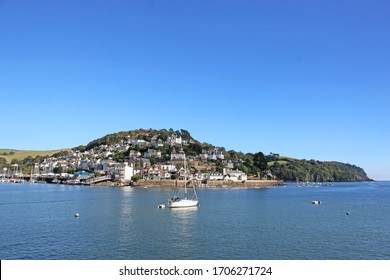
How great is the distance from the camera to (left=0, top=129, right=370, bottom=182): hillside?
144 metres

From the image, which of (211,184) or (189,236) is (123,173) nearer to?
(211,184)

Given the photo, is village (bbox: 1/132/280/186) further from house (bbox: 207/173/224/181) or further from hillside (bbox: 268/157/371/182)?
hillside (bbox: 268/157/371/182)

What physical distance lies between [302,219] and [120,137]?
526 ft

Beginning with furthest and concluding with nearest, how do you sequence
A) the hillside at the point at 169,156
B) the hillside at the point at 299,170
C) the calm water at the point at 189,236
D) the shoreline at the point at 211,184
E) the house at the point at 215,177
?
1. the hillside at the point at 299,170
2. the hillside at the point at 169,156
3. the house at the point at 215,177
4. the shoreline at the point at 211,184
5. the calm water at the point at 189,236

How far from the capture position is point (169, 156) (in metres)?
148

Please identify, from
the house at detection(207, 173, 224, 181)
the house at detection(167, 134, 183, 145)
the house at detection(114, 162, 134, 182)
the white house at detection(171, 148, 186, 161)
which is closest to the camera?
the house at detection(114, 162, 134, 182)

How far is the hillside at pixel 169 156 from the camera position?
144m

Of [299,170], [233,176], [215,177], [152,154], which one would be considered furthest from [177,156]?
[299,170]

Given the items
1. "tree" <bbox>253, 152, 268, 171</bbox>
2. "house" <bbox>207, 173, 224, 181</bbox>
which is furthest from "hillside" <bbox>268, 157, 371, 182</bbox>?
"house" <bbox>207, 173, 224, 181</bbox>

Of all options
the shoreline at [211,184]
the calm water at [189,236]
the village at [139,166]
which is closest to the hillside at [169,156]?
the village at [139,166]

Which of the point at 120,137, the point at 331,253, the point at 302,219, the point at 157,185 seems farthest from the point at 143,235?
the point at 120,137

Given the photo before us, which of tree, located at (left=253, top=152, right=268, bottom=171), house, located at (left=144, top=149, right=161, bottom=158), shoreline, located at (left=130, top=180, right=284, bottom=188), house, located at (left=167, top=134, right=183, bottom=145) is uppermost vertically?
house, located at (left=167, top=134, right=183, bottom=145)

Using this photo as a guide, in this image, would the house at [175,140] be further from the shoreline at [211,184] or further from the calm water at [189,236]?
the calm water at [189,236]
